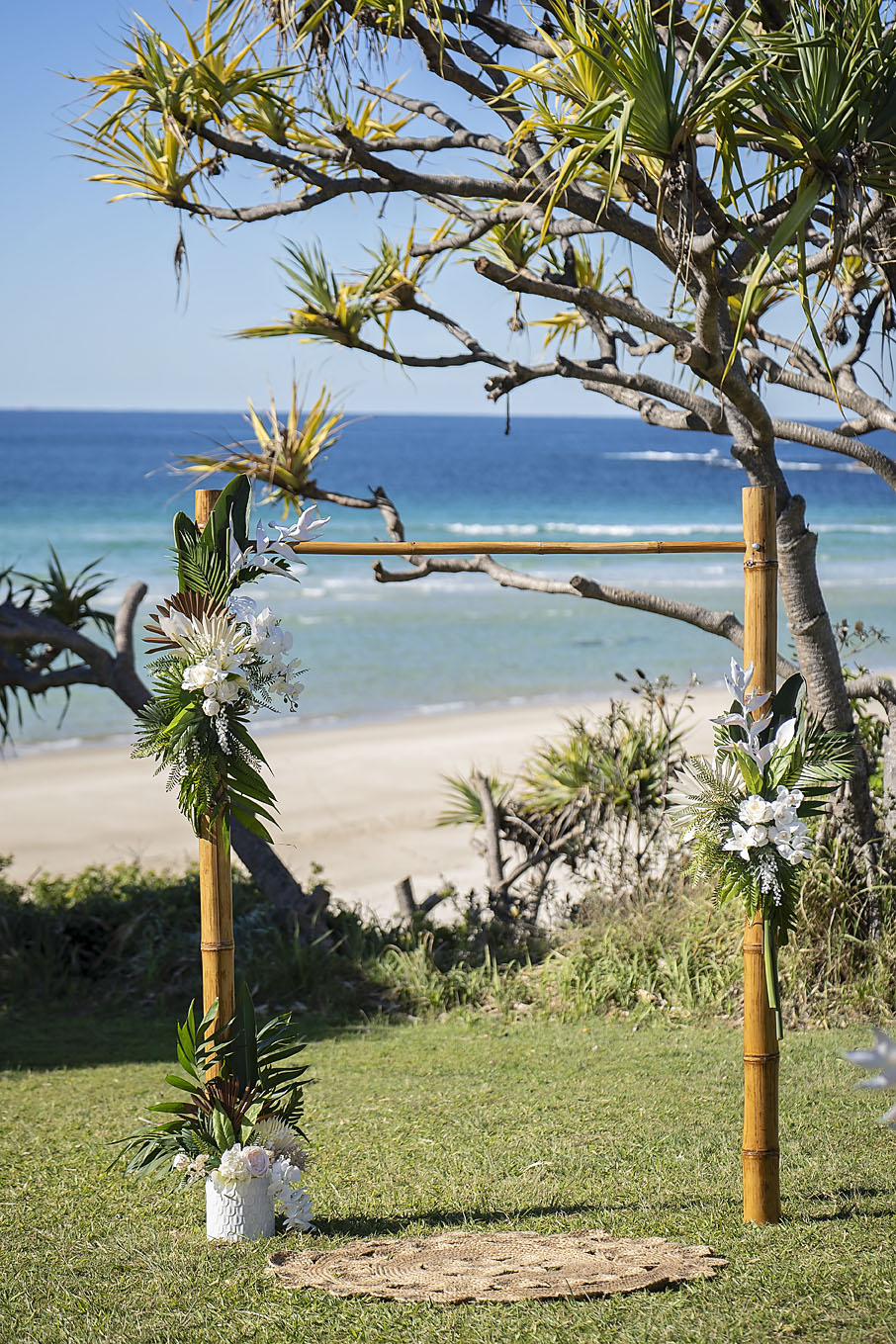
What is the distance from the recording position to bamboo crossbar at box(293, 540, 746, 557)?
11.5ft

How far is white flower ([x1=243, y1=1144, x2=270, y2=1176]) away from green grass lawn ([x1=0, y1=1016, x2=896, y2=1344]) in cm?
21

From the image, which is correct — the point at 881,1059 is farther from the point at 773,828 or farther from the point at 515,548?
the point at 515,548

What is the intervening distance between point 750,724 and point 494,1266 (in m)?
1.54

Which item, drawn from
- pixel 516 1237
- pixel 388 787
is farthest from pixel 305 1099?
pixel 388 787

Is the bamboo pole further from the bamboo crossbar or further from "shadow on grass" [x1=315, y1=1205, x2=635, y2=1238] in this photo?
"shadow on grass" [x1=315, y1=1205, x2=635, y2=1238]

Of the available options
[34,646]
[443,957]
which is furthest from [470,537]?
[443,957]

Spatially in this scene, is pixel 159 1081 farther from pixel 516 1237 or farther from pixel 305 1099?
pixel 516 1237

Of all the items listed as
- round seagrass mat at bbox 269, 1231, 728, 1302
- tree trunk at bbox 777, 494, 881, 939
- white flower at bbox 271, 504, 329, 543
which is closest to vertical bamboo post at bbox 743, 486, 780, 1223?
round seagrass mat at bbox 269, 1231, 728, 1302

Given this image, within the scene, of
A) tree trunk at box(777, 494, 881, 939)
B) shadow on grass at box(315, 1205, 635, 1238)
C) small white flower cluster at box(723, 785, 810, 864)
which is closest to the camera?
small white flower cluster at box(723, 785, 810, 864)

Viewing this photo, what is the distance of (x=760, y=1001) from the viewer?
11.0 ft

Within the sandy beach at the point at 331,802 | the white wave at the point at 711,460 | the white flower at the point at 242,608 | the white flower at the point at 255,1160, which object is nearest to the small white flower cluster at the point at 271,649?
the white flower at the point at 242,608

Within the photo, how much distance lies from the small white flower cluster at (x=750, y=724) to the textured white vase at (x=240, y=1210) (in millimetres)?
1740

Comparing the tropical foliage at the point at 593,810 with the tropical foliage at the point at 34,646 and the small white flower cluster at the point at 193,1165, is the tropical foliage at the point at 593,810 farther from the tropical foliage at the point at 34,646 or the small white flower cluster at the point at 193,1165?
the small white flower cluster at the point at 193,1165

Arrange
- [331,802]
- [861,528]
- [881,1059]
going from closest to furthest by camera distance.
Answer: [881,1059], [331,802], [861,528]
